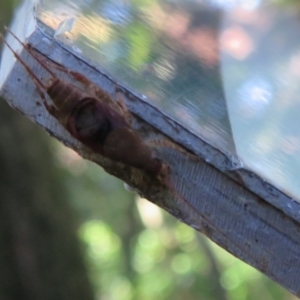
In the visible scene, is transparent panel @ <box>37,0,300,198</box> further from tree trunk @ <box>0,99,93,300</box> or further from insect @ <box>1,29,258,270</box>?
tree trunk @ <box>0,99,93,300</box>

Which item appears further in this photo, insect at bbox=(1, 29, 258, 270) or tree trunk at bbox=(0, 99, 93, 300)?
tree trunk at bbox=(0, 99, 93, 300)

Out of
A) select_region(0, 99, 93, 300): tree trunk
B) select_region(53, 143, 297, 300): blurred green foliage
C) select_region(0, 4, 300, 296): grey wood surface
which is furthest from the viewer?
select_region(53, 143, 297, 300): blurred green foliage

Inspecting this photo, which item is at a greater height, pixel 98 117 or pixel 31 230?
pixel 98 117

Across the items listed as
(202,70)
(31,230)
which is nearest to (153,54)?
(202,70)

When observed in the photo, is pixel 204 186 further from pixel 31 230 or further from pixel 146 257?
pixel 146 257

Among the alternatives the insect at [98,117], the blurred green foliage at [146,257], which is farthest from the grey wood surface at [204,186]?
the blurred green foliage at [146,257]

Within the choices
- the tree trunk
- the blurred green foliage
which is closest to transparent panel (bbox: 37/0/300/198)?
the tree trunk
